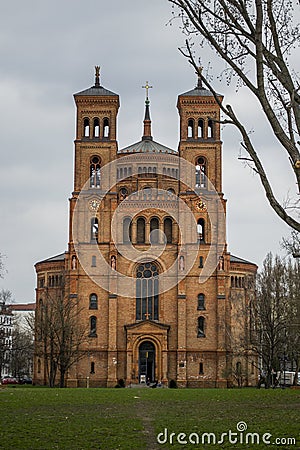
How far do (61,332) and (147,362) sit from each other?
9.38m

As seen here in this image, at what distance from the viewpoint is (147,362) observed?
6406 cm

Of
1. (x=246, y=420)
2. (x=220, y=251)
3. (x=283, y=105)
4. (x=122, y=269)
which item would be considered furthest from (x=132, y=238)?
(x=283, y=105)

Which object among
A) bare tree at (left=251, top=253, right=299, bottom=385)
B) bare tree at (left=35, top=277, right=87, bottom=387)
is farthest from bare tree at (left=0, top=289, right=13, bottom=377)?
bare tree at (left=251, top=253, right=299, bottom=385)

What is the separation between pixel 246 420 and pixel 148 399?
12.8 metres

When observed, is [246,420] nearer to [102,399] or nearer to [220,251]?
[102,399]

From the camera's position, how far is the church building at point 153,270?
6372 centimetres

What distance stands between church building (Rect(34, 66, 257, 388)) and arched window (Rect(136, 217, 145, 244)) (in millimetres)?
111

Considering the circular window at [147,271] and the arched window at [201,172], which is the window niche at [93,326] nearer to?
the circular window at [147,271]

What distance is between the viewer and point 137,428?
2072 cm

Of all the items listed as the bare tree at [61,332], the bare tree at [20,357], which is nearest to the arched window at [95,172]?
the bare tree at [61,332]

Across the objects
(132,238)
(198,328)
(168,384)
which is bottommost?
(168,384)

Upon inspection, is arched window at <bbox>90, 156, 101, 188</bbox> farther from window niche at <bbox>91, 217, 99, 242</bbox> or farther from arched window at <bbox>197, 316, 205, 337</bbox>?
arched window at <bbox>197, 316, 205, 337</bbox>

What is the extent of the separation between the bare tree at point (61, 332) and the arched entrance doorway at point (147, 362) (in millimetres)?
5295

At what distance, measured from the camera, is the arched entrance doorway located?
63.9m
